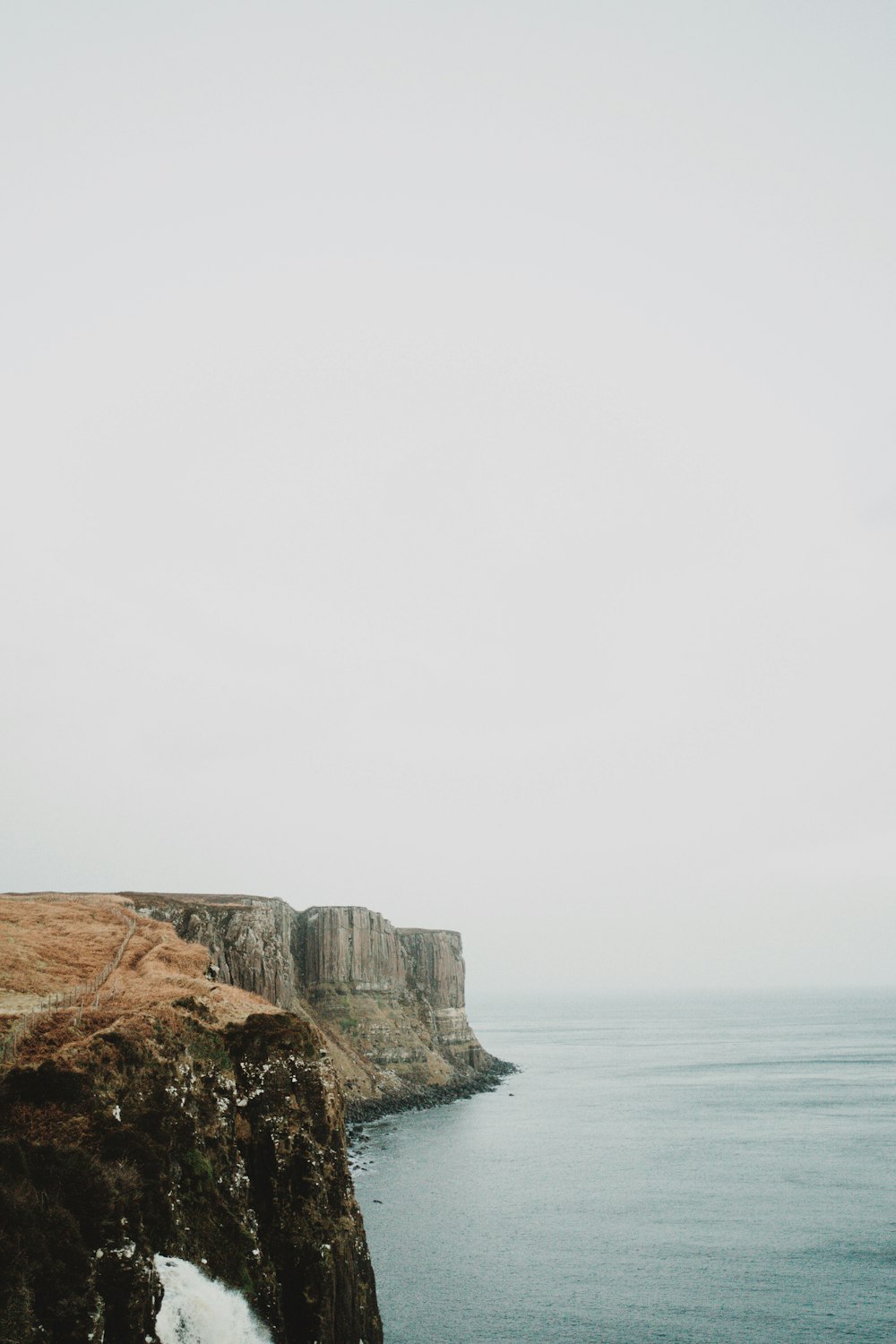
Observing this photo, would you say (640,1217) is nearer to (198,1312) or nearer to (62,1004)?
(198,1312)

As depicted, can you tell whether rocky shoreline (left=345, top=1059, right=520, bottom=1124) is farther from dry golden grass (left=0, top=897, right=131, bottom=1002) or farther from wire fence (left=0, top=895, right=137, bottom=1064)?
wire fence (left=0, top=895, right=137, bottom=1064)

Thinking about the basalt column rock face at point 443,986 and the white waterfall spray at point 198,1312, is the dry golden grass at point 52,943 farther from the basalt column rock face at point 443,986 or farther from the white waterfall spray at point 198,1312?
the basalt column rock face at point 443,986

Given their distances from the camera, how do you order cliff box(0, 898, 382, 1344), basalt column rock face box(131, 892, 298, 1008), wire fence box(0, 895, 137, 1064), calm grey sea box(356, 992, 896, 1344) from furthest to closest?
1. basalt column rock face box(131, 892, 298, 1008)
2. calm grey sea box(356, 992, 896, 1344)
3. wire fence box(0, 895, 137, 1064)
4. cliff box(0, 898, 382, 1344)

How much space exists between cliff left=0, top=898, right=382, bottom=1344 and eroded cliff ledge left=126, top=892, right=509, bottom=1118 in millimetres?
54670

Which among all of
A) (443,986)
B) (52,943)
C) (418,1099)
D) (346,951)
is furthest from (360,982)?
(52,943)

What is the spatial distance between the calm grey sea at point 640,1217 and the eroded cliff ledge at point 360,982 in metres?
9.99

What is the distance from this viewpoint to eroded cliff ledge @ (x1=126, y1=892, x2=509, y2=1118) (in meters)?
82.2

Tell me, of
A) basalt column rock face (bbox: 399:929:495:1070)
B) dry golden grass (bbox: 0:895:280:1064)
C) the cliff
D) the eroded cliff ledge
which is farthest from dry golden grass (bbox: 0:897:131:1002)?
basalt column rock face (bbox: 399:929:495:1070)

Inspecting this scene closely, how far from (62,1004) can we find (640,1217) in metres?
39.9

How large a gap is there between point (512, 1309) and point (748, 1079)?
3282 inches

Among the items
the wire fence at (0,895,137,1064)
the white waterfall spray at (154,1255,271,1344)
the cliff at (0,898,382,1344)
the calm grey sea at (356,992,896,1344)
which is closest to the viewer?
the cliff at (0,898,382,1344)

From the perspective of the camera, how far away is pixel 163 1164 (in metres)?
17.7

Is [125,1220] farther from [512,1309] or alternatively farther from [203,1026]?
[512,1309]

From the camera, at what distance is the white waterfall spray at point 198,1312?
1625cm
